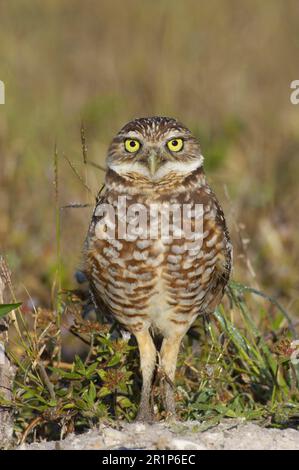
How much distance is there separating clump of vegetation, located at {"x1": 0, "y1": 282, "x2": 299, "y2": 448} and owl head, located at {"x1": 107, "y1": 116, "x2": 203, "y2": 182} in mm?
696

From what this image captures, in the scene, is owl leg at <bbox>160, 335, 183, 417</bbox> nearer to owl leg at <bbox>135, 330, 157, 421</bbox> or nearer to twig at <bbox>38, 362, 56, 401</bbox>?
owl leg at <bbox>135, 330, 157, 421</bbox>

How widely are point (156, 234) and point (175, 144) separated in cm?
41

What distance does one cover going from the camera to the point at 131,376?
3.86 metres

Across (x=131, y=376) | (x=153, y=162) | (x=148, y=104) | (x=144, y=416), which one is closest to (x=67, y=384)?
(x=131, y=376)

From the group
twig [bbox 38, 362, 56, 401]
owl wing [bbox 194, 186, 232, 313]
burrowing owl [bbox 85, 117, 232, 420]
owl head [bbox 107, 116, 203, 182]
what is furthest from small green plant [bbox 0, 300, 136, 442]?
owl head [bbox 107, 116, 203, 182]

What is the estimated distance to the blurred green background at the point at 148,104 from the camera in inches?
229

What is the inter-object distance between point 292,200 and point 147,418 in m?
3.08

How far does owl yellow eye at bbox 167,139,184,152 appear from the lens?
3.53m

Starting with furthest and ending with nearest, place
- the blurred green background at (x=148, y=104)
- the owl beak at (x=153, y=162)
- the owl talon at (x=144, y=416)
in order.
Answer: the blurred green background at (x=148, y=104) → the owl talon at (x=144, y=416) → the owl beak at (x=153, y=162)

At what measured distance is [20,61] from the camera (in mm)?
8086

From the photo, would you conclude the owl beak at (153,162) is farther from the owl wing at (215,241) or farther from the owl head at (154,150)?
the owl wing at (215,241)

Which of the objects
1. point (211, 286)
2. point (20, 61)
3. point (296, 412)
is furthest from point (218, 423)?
point (20, 61)

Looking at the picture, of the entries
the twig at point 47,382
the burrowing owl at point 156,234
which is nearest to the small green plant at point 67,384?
the twig at point 47,382

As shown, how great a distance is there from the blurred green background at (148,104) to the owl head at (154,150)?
0.85m
